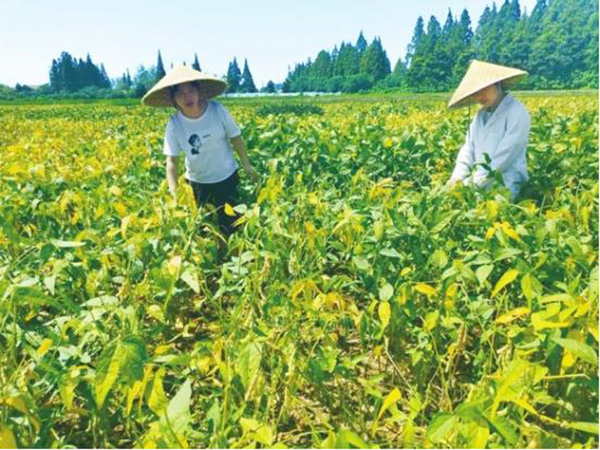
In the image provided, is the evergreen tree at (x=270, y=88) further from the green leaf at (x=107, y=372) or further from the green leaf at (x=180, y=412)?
the green leaf at (x=180, y=412)

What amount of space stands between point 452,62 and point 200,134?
62546mm

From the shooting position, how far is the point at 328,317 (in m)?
1.69

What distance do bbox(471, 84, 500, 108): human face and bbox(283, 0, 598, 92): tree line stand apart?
52.6 m

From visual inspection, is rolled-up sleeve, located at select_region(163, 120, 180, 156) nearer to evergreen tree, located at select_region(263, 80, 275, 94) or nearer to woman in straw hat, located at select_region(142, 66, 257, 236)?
woman in straw hat, located at select_region(142, 66, 257, 236)

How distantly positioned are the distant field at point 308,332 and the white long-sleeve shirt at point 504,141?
50cm

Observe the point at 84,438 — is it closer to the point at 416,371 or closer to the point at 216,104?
the point at 416,371

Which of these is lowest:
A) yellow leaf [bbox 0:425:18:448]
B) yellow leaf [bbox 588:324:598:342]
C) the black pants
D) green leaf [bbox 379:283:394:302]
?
yellow leaf [bbox 0:425:18:448]

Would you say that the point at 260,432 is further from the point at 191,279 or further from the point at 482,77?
the point at 482,77

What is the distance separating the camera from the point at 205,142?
10.3 feet

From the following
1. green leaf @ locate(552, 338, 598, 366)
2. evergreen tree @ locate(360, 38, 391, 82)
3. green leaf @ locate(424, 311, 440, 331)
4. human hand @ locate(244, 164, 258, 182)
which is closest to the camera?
green leaf @ locate(552, 338, 598, 366)

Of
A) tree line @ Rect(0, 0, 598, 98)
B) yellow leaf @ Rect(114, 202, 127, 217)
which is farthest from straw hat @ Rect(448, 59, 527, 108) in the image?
tree line @ Rect(0, 0, 598, 98)

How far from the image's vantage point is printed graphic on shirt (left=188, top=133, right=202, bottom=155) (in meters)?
3.09

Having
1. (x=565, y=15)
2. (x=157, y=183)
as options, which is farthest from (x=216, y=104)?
(x=565, y=15)

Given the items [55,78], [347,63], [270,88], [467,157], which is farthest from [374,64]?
[467,157]
